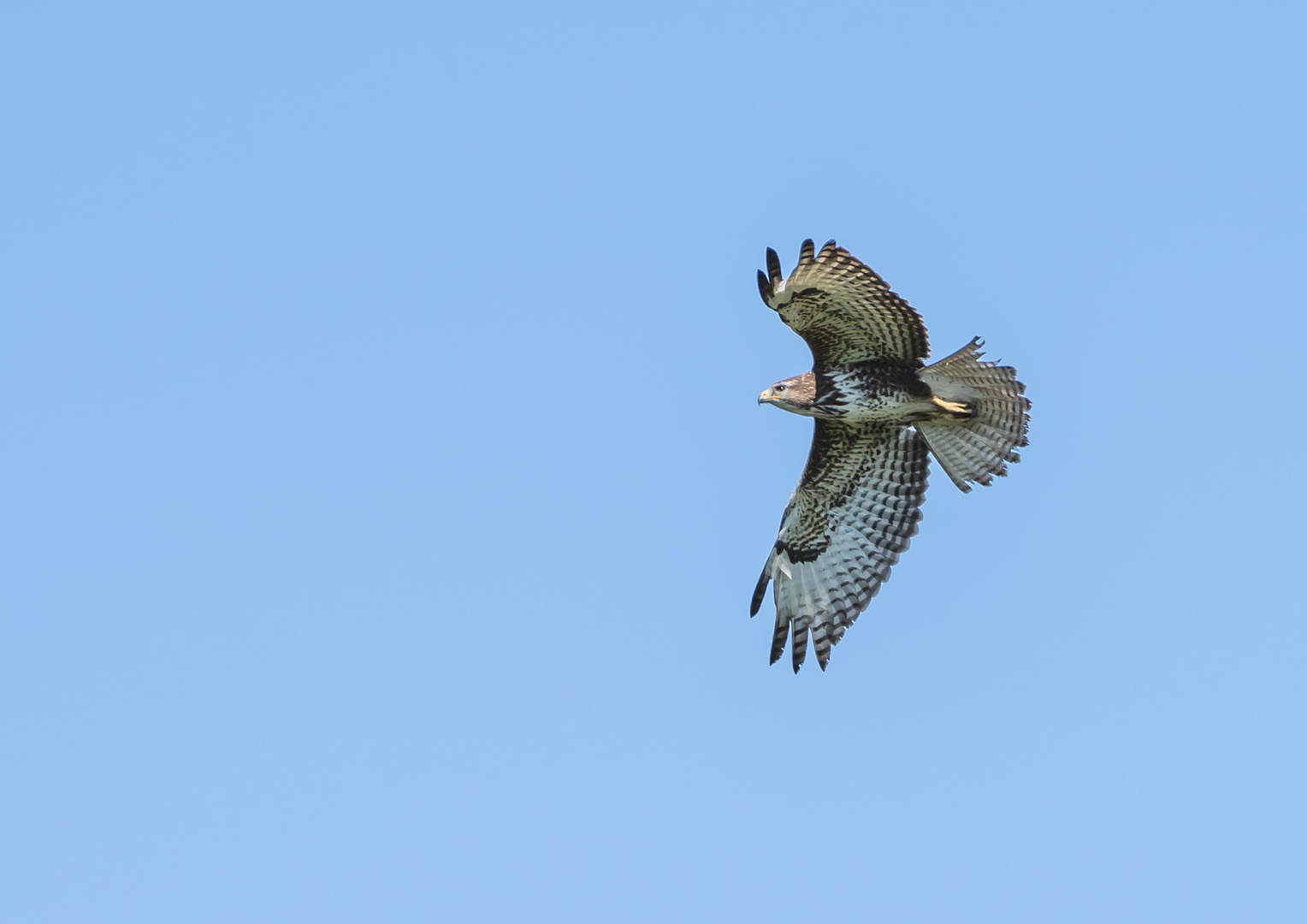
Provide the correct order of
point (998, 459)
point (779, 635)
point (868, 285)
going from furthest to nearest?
point (779, 635), point (998, 459), point (868, 285)

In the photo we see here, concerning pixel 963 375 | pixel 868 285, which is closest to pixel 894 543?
pixel 963 375

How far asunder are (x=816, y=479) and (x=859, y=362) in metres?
1.33

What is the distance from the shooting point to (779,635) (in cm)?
1298

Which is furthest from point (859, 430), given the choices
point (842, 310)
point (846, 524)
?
point (842, 310)

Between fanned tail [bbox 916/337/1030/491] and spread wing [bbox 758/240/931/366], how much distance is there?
26cm

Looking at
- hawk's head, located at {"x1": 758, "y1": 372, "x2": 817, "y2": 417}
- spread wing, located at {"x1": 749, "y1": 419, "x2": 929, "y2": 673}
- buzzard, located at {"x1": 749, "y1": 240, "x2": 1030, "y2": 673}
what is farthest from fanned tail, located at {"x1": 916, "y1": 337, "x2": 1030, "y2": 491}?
hawk's head, located at {"x1": 758, "y1": 372, "x2": 817, "y2": 417}

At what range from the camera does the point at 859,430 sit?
41.6ft

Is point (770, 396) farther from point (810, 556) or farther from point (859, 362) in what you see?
point (810, 556)

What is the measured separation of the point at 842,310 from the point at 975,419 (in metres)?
1.31

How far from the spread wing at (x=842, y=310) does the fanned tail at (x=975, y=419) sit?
263 mm

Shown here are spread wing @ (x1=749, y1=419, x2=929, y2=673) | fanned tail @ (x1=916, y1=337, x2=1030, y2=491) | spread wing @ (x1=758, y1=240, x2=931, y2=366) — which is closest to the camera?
spread wing @ (x1=758, y1=240, x2=931, y2=366)

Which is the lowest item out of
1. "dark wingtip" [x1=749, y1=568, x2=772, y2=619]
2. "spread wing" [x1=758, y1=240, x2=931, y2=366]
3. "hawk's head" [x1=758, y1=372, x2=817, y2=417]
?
"dark wingtip" [x1=749, y1=568, x2=772, y2=619]

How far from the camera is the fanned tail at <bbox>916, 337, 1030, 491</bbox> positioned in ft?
38.9

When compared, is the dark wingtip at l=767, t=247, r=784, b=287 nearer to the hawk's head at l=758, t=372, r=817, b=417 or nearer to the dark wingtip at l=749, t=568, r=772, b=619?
the hawk's head at l=758, t=372, r=817, b=417
